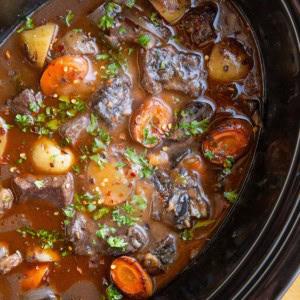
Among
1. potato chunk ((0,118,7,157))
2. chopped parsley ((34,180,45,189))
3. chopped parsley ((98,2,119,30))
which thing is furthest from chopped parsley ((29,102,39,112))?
chopped parsley ((98,2,119,30))

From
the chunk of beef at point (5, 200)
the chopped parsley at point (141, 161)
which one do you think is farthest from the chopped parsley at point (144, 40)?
the chunk of beef at point (5, 200)

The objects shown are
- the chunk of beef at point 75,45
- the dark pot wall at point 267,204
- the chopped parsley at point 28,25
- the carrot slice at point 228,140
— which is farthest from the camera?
the chopped parsley at point 28,25

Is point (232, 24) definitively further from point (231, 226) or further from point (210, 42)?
point (231, 226)

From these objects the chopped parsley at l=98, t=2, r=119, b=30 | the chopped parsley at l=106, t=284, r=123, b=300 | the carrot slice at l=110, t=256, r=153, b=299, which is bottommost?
the chopped parsley at l=106, t=284, r=123, b=300

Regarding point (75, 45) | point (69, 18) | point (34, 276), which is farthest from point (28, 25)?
point (34, 276)

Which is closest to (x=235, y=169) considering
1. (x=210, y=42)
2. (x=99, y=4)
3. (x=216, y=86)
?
(x=216, y=86)

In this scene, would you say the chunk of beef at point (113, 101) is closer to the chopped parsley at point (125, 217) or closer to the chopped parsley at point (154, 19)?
the chopped parsley at point (154, 19)

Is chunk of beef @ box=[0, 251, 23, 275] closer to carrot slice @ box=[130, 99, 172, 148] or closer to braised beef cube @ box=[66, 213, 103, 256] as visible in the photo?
braised beef cube @ box=[66, 213, 103, 256]
